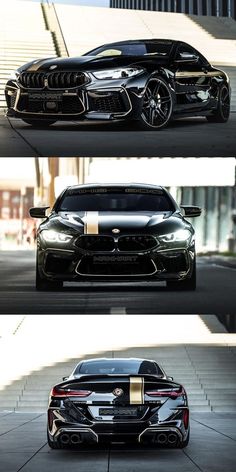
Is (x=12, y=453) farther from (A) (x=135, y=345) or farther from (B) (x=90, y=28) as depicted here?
(A) (x=135, y=345)

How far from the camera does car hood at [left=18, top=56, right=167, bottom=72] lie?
1638 centimetres

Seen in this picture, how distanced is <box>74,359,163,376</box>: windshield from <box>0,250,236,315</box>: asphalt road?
116 cm

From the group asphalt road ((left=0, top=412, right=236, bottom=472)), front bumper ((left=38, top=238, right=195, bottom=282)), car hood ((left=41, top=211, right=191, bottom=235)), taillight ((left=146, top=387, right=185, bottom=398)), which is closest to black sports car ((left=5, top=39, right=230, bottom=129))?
car hood ((left=41, top=211, right=191, bottom=235))

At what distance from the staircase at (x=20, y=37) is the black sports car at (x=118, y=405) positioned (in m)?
5.76

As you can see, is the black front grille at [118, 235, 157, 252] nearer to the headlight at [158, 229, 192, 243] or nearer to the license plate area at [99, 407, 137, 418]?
the headlight at [158, 229, 192, 243]

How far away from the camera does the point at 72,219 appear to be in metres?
15.8

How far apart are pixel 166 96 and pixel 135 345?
25.7 m

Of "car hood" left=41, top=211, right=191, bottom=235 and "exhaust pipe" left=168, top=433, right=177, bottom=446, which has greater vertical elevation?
"car hood" left=41, top=211, right=191, bottom=235

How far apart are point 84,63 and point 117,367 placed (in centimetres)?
403

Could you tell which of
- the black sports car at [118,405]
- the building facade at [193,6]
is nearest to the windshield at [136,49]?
the black sports car at [118,405]

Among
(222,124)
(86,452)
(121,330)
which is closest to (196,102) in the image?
(222,124)

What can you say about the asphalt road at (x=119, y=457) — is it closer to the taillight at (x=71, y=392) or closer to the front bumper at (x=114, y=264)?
the taillight at (x=71, y=392)

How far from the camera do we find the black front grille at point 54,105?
631 inches

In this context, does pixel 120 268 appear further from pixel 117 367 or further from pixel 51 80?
pixel 51 80
